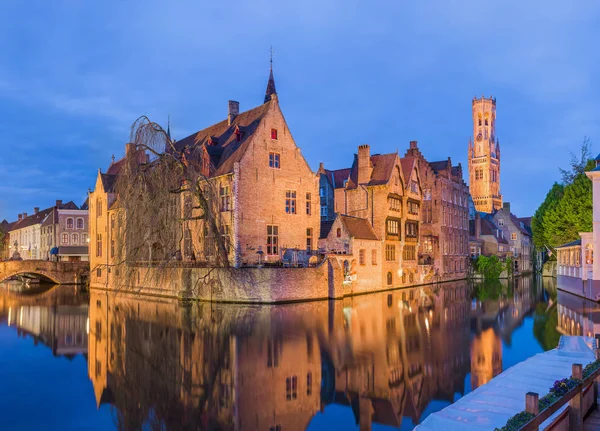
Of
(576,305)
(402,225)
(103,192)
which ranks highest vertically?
(103,192)

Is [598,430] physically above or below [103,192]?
below

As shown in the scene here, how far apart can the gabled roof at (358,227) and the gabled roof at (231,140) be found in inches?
377

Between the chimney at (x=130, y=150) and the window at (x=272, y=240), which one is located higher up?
the chimney at (x=130, y=150)

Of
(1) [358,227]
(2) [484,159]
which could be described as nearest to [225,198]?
(1) [358,227]

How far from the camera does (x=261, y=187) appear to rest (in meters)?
38.7

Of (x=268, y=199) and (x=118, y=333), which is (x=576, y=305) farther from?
(x=118, y=333)

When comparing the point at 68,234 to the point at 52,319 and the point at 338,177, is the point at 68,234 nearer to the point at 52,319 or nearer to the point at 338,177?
the point at 338,177

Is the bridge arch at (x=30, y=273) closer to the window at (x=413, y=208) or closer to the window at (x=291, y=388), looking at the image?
the window at (x=413, y=208)

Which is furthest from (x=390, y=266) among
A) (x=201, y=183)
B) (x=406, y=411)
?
(x=406, y=411)

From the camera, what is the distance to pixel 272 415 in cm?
1164

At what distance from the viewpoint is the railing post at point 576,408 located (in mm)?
9078

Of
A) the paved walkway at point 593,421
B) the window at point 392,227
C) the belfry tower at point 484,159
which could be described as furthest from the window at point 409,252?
the belfry tower at point 484,159

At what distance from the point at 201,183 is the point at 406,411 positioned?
1960cm

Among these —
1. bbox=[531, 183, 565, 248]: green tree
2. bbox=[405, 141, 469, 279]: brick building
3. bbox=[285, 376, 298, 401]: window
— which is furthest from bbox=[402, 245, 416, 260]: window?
bbox=[285, 376, 298, 401]: window
